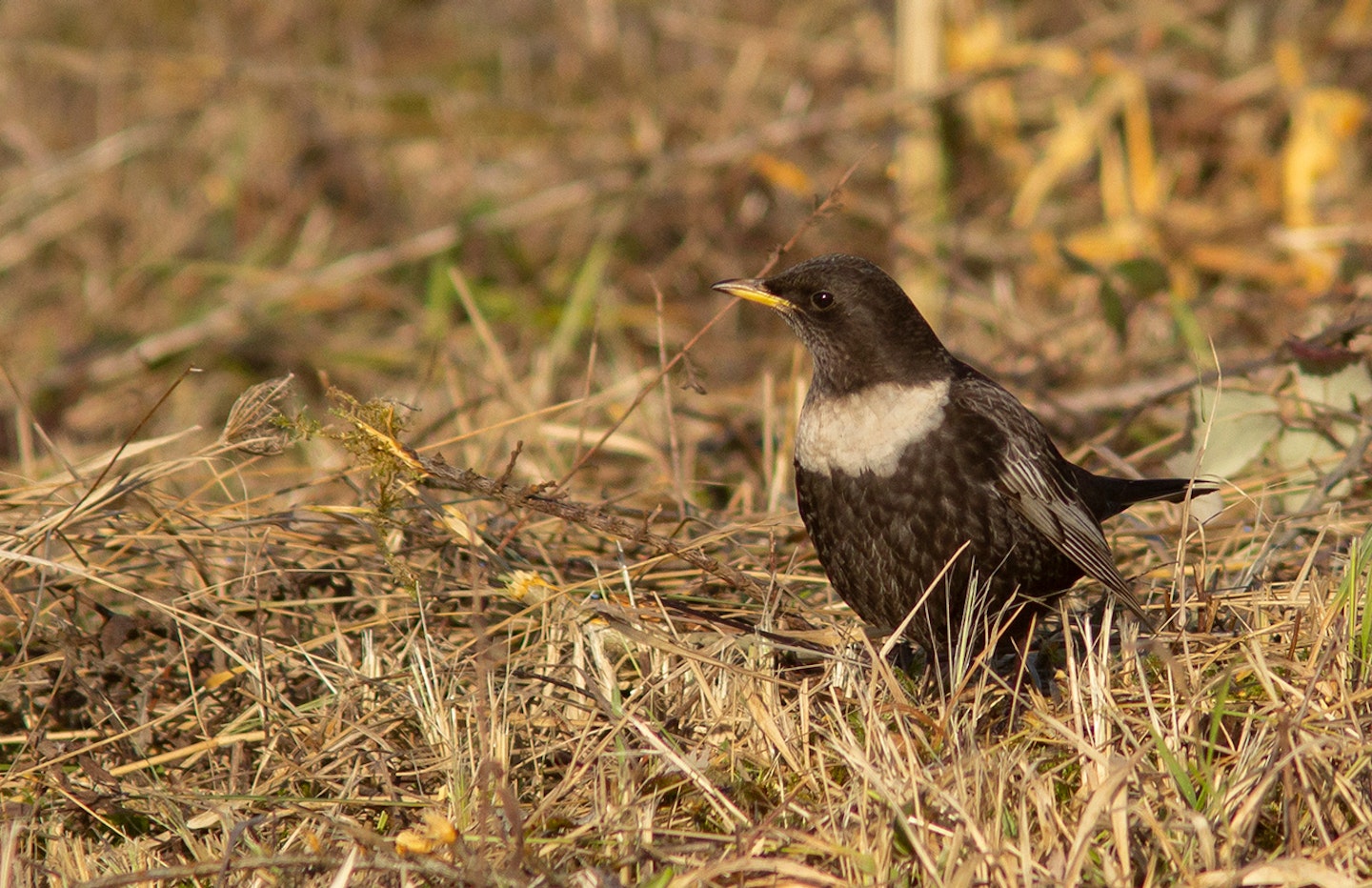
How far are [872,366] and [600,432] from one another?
1.54 metres

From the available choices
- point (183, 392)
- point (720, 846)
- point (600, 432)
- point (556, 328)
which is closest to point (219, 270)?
point (183, 392)

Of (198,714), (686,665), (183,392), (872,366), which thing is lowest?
(183,392)

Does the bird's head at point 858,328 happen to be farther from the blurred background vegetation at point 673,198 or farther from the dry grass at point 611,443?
the blurred background vegetation at point 673,198

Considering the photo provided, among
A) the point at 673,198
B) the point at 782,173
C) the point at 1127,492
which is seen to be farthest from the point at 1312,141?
the point at 1127,492

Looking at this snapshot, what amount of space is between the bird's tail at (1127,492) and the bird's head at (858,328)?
1.83 ft

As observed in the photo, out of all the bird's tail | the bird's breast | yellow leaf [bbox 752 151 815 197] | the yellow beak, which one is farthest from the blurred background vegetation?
the bird's breast

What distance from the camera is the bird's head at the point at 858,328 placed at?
3.71 m

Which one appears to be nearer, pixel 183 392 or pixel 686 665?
pixel 686 665

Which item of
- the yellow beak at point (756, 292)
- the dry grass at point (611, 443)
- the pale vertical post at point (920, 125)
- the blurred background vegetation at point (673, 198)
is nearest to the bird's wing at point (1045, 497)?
the dry grass at point (611, 443)

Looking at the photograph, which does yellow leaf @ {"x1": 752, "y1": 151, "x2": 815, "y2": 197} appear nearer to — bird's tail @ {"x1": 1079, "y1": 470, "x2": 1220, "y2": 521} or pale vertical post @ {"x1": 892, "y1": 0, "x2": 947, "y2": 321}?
pale vertical post @ {"x1": 892, "y1": 0, "x2": 947, "y2": 321}

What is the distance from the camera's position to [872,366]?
3.71m

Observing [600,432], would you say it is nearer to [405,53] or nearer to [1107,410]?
[1107,410]

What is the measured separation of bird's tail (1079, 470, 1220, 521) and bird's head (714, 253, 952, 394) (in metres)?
0.56

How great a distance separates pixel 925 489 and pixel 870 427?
21 cm
